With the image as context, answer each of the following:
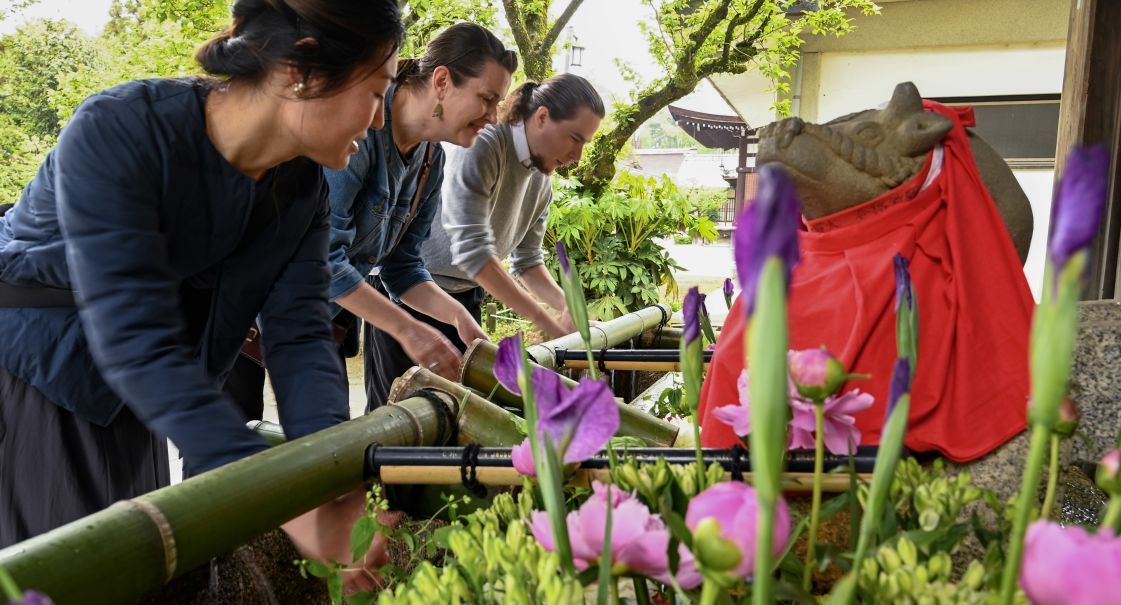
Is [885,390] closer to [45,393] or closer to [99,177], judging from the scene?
[99,177]

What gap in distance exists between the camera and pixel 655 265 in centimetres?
654

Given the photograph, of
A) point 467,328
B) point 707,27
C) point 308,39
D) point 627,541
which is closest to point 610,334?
point 467,328

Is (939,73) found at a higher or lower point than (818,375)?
higher

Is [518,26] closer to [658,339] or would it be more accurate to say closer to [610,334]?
[658,339]

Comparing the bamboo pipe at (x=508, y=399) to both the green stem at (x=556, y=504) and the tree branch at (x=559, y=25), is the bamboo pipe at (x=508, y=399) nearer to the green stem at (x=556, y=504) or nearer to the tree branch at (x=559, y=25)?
the green stem at (x=556, y=504)

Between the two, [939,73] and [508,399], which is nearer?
[508,399]

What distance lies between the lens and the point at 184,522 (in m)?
0.80

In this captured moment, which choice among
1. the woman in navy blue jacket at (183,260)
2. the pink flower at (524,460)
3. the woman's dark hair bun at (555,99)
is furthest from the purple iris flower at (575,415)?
the woman's dark hair bun at (555,99)

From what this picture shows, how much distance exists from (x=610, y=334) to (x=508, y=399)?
2.30 feet

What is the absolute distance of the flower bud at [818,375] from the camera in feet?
1.62

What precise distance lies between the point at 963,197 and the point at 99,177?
1.15m

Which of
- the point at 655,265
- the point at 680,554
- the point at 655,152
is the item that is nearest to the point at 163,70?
the point at 655,265

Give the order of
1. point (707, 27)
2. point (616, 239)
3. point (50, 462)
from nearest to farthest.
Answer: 1. point (50, 462)
2. point (616, 239)
3. point (707, 27)

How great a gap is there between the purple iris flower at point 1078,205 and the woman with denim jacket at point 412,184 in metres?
1.65
